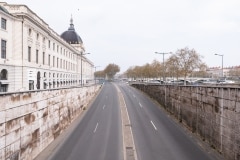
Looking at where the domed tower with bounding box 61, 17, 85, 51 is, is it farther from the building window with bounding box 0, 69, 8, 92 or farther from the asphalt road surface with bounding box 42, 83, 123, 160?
the asphalt road surface with bounding box 42, 83, 123, 160

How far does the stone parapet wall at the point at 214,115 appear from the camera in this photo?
21266mm

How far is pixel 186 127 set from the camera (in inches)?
1400

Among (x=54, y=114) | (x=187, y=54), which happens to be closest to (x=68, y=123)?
(x=54, y=114)

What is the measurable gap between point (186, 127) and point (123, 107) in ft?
64.7

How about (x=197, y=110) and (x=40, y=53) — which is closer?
(x=197, y=110)

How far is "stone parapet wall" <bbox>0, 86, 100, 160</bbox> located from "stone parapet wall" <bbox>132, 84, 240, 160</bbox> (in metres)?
14.9

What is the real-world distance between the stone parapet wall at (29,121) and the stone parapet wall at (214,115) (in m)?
14.9

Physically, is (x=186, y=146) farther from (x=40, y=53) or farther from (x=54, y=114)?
(x=40, y=53)

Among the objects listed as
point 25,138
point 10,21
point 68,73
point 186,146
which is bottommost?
point 186,146

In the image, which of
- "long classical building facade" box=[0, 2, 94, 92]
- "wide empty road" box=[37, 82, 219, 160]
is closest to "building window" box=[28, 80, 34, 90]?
"long classical building facade" box=[0, 2, 94, 92]

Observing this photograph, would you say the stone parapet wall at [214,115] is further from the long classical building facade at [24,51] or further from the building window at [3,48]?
the building window at [3,48]

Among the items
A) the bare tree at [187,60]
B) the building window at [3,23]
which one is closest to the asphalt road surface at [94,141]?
the building window at [3,23]

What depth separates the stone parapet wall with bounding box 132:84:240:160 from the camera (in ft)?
69.8

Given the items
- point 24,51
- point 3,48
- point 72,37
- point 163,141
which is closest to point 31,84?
point 24,51
